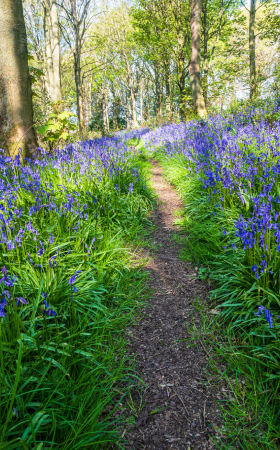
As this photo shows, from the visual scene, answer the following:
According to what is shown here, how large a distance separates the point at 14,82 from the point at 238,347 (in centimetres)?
477

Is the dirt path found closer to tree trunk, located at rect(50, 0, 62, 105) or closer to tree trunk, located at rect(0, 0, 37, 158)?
tree trunk, located at rect(0, 0, 37, 158)

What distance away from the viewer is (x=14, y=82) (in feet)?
13.4

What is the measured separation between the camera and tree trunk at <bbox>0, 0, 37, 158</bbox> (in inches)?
155

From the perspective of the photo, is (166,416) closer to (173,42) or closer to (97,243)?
(97,243)

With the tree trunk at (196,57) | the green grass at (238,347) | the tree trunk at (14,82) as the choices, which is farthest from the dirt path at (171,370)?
the tree trunk at (196,57)

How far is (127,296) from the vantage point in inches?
91.7

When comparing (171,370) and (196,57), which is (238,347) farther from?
(196,57)

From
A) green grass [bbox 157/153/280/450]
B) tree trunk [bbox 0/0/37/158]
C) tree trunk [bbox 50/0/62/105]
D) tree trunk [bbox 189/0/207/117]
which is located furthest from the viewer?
tree trunk [bbox 189/0/207/117]

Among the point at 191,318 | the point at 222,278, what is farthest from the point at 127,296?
the point at 222,278

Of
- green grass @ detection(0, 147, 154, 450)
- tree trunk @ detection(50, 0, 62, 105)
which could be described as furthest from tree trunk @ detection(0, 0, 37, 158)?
tree trunk @ detection(50, 0, 62, 105)

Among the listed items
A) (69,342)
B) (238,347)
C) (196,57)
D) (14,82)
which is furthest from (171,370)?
(196,57)

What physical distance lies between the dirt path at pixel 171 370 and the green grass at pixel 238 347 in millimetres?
91

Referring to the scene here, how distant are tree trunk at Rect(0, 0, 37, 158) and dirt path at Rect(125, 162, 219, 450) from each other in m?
3.20

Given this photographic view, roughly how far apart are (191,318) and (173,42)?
681 inches
